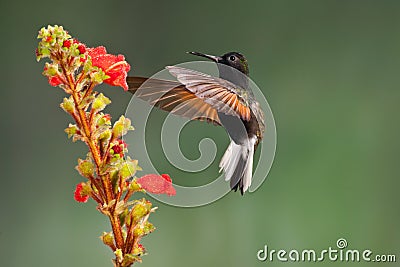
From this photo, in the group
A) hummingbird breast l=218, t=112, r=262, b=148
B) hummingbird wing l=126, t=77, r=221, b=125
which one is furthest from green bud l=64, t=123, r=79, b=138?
hummingbird breast l=218, t=112, r=262, b=148

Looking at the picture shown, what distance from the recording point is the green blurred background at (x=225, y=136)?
1.66m

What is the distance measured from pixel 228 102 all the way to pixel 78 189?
35 centimetres

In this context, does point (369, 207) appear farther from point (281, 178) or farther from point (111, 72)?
point (111, 72)

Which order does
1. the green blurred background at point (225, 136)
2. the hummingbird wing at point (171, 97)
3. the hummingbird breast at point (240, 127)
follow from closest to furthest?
the hummingbird wing at point (171, 97), the hummingbird breast at point (240, 127), the green blurred background at point (225, 136)

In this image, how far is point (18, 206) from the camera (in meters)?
1.67

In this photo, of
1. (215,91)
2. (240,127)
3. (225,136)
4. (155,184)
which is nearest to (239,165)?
(240,127)

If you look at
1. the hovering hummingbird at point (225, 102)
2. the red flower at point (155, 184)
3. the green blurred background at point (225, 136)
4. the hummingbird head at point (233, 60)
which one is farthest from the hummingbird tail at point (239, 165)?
the green blurred background at point (225, 136)

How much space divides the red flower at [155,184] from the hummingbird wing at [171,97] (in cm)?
17

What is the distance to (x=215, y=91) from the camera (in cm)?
66

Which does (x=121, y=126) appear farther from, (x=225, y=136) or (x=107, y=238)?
(x=225, y=136)

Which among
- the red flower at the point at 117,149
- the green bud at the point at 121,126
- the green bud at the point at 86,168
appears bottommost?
the green bud at the point at 86,168

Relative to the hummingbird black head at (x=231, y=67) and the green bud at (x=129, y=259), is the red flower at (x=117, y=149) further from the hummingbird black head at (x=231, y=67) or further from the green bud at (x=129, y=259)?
the hummingbird black head at (x=231, y=67)

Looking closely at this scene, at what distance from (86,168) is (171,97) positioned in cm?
33

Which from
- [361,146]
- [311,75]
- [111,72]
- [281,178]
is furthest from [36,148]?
[111,72]
